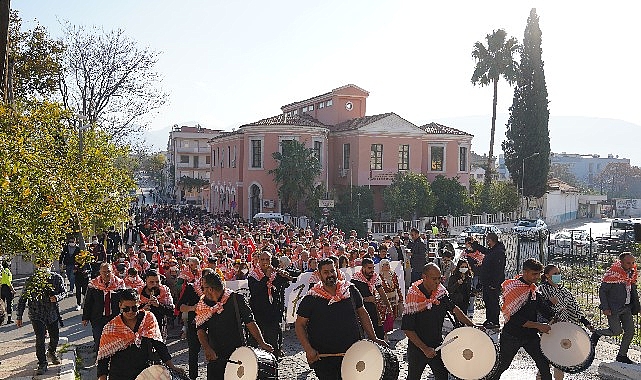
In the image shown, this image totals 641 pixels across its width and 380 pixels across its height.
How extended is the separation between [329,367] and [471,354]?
1482 millimetres

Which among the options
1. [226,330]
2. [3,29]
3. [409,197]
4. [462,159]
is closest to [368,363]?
[226,330]

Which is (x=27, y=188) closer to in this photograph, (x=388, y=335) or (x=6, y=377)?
(x=6, y=377)

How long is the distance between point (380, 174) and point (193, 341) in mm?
37112

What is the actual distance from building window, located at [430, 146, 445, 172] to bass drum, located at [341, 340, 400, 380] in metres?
43.1

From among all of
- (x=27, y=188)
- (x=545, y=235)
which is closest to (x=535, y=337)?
(x=27, y=188)

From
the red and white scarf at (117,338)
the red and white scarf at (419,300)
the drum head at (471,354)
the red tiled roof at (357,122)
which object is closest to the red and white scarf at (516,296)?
the red and white scarf at (419,300)

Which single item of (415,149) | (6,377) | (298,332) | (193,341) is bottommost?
(6,377)

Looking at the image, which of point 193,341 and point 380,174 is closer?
point 193,341

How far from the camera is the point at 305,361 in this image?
11320 millimetres

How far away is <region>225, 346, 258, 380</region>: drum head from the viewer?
682 centimetres

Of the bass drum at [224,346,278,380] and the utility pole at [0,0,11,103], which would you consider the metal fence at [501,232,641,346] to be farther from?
the utility pole at [0,0,11,103]

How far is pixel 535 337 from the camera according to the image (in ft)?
26.6

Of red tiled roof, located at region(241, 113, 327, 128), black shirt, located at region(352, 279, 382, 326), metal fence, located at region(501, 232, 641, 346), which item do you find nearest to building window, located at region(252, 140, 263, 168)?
red tiled roof, located at region(241, 113, 327, 128)

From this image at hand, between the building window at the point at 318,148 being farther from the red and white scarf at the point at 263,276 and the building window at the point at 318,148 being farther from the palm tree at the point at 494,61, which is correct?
the red and white scarf at the point at 263,276
